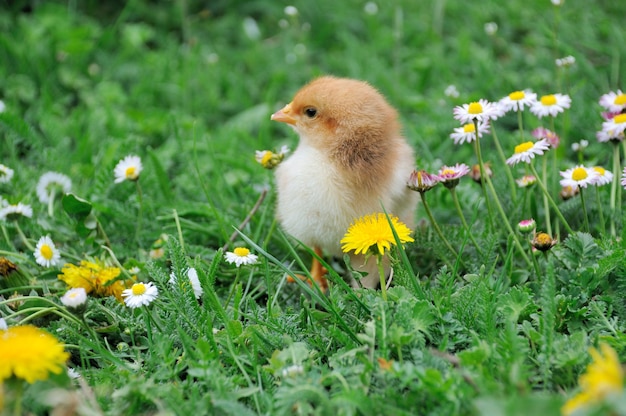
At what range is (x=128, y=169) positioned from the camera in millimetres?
3062

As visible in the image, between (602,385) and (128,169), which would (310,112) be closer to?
(128,169)

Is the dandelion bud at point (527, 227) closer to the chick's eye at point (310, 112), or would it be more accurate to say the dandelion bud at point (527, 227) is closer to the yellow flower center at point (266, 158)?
the chick's eye at point (310, 112)

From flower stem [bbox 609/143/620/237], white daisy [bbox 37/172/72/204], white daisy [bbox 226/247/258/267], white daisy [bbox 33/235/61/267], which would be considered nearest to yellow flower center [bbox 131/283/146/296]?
white daisy [bbox 226/247/258/267]

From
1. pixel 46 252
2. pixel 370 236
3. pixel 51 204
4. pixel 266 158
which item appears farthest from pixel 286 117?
pixel 51 204

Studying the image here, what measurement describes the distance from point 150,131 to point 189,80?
0.56m

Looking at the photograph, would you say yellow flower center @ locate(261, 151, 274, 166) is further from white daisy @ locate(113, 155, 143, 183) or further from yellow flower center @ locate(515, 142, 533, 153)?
yellow flower center @ locate(515, 142, 533, 153)

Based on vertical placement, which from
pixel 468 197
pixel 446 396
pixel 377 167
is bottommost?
pixel 468 197

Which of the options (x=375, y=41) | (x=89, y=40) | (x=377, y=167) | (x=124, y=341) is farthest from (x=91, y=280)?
(x=375, y=41)

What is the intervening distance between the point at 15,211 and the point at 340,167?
51.5 inches

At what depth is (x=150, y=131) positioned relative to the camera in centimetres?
421

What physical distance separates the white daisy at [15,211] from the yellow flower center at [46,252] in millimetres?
237

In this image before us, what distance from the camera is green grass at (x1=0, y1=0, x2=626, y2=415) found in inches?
82.7

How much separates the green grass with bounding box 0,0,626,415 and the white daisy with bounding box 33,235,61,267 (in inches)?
4.1

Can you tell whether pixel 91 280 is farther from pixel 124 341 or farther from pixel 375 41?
pixel 375 41
